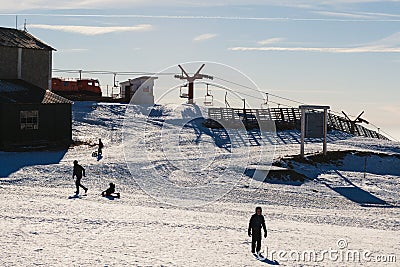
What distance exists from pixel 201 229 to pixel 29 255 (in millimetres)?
6273

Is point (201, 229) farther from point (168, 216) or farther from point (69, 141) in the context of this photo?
point (69, 141)

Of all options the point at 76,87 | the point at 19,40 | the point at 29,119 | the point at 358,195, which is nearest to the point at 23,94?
the point at 29,119

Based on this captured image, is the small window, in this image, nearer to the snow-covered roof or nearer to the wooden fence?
the snow-covered roof

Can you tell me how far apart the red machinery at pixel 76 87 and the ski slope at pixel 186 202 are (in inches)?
721

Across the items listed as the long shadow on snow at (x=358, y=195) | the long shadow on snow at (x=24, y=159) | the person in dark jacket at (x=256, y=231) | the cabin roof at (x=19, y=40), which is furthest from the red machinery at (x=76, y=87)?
the person in dark jacket at (x=256, y=231)

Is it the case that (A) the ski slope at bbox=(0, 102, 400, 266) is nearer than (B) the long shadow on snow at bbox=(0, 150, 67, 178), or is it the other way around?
(A) the ski slope at bbox=(0, 102, 400, 266)

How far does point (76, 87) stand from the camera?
70.6 meters

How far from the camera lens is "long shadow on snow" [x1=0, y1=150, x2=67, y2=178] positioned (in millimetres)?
32000

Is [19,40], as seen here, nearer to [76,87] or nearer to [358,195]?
[76,87]

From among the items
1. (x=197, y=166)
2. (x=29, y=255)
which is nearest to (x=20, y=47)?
(x=197, y=166)

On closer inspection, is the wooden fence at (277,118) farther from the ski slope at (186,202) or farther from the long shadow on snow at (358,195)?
the long shadow on snow at (358,195)

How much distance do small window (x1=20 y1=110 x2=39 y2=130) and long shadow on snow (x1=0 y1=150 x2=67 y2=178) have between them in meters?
3.00

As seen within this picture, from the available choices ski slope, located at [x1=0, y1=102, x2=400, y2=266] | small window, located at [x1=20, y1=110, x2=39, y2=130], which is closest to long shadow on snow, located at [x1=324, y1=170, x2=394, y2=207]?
ski slope, located at [x1=0, y1=102, x2=400, y2=266]

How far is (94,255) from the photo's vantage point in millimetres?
15219
